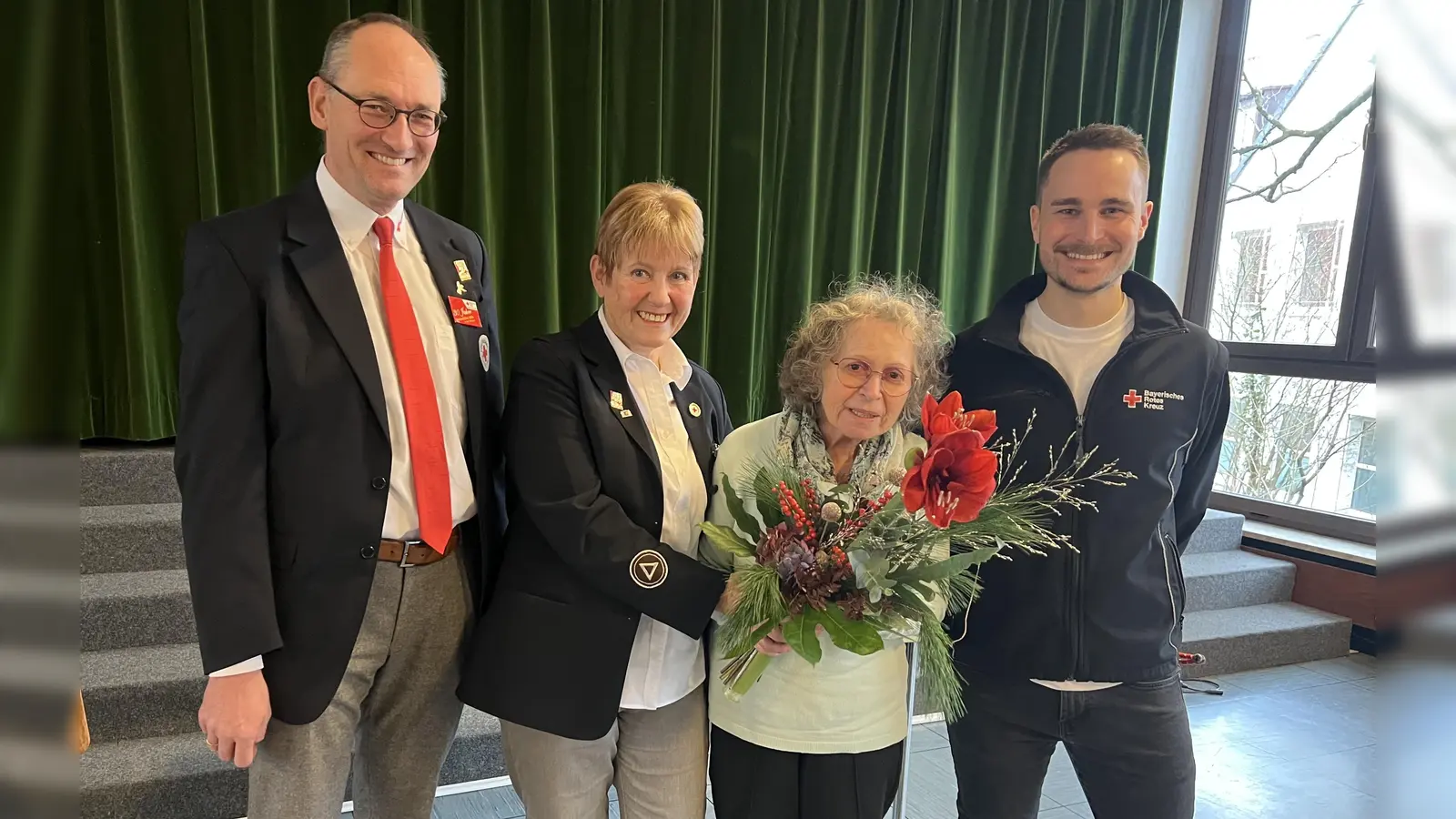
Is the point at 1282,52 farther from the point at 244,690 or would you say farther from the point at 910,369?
the point at 244,690

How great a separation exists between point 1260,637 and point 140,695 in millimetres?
4591

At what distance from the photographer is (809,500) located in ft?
4.84

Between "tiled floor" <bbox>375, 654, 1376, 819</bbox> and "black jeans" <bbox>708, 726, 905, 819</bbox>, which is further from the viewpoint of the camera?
"tiled floor" <bbox>375, 654, 1376, 819</bbox>

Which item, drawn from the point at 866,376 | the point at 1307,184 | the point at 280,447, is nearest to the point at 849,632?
the point at 866,376

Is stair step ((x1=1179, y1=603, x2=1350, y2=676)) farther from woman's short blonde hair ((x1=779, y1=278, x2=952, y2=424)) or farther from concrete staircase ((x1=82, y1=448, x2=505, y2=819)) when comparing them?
concrete staircase ((x1=82, y1=448, x2=505, y2=819))

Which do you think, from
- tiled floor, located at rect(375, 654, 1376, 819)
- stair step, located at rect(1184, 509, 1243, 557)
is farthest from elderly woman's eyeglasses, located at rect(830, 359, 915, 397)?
stair step, located at rect(1184, 509, 1243, 557)

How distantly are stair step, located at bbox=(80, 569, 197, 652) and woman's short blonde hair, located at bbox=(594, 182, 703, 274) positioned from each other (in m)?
2.12

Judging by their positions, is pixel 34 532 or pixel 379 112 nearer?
pixel 34 532

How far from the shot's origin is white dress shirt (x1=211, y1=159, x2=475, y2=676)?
150cm

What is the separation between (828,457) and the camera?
5.42ft

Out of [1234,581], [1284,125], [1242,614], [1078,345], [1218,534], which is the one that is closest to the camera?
[1078,345]

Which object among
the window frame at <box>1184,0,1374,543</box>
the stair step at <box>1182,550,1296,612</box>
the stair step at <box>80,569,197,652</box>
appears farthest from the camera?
the window frame at <box>1184,0,1374,543</box>

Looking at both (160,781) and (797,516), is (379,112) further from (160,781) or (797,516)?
(160,781)

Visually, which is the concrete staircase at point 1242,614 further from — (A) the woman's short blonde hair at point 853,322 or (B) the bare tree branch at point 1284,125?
(A) the woman's short blonde hair at point 853,322
